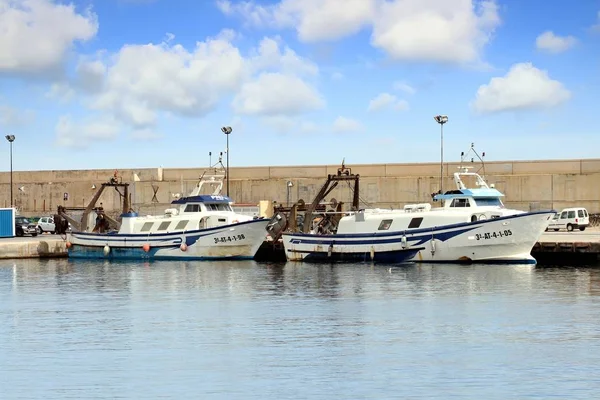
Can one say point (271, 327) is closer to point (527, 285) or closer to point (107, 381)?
point (107, 381)

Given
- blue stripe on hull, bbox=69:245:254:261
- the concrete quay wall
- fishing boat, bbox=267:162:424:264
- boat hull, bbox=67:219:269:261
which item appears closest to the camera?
fishing boat, bbox=267:162:424:264

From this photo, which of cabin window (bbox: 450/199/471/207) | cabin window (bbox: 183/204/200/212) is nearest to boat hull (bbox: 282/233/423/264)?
cabin window (bbox: 450/199/471/207)

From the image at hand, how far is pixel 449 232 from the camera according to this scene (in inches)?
1731

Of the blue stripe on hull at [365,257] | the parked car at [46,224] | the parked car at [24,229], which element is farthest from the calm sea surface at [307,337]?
the parked car at [46,224]

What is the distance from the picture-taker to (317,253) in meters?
48.1

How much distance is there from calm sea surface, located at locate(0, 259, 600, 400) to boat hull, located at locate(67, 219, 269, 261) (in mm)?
9485

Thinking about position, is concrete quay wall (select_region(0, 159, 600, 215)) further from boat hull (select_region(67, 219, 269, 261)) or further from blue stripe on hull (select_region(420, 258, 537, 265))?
blue stripe on hull (select_region(420, 258, 537, 265))

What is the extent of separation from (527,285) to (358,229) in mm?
13061

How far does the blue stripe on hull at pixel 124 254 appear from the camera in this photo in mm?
50719

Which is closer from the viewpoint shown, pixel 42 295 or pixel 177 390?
pixel 177 390

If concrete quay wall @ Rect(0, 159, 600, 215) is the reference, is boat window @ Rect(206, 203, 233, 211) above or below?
below

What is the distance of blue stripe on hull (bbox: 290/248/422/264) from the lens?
148 ft

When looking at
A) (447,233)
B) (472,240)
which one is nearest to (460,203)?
(447,233)

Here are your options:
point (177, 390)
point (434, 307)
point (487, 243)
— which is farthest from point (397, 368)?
point (487, 243)
